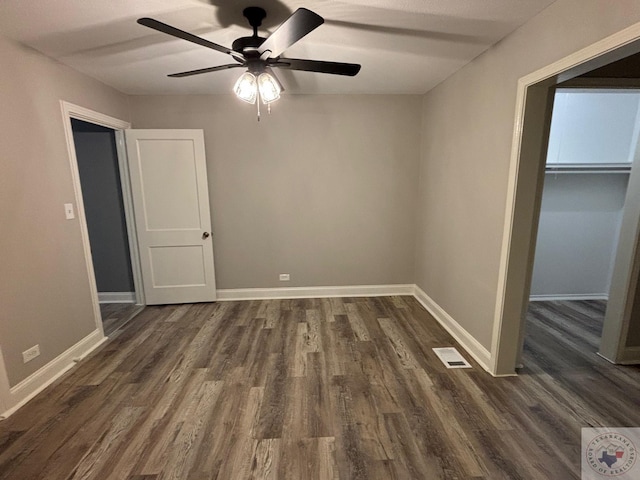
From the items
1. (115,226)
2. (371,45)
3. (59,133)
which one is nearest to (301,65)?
(371,45)

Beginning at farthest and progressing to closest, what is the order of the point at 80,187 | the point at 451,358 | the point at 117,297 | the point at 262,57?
the point at 117,297 < the point at 80,187 < the point at 451,358 < the point at 262,57

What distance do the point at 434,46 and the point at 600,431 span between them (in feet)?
9.36

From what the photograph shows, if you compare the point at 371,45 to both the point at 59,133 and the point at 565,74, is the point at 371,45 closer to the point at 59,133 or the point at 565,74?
the point at 565,74

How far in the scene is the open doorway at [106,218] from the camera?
368 cm

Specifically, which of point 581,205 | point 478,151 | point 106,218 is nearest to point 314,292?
point 478,151

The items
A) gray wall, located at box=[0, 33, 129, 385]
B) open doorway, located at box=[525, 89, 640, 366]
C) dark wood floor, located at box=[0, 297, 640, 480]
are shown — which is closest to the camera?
dark wood floor, located at box=[0, 297, 640, 480]

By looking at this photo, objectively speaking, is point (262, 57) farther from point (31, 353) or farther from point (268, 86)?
point (31, 353)

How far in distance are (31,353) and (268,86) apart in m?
2.59

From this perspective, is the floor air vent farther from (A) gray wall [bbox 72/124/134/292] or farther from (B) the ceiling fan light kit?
(A) gray wall [bbox 72/124/134/292]

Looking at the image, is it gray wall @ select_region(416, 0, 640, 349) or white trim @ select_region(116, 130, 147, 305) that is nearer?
gray wall @ select_region(416, 0, 640, 349)

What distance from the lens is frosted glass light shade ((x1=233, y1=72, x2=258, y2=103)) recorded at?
1987mm

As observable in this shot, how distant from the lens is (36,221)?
7.58ft
